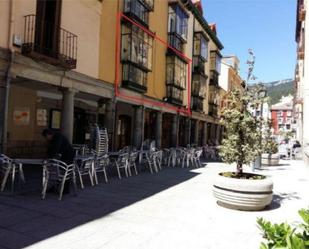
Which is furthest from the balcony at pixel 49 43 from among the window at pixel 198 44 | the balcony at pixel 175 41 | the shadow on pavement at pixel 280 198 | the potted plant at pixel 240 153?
the window at pixel 198 44

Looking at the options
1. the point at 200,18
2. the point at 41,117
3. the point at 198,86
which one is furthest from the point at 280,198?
the point at 200,18

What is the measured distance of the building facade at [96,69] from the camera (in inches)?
382

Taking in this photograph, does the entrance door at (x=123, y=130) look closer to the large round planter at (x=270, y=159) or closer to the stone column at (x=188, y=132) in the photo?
the stone column at (x=188, y=132)

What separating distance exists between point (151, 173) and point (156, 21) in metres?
9.63

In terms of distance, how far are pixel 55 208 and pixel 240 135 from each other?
4413 mm

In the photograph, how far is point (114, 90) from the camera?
1438 cm

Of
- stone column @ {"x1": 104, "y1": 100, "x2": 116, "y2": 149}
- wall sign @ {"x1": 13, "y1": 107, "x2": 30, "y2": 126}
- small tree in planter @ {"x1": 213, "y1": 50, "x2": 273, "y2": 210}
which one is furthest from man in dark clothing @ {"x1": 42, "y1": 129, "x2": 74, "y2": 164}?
stone column @ {"x1": 104, "y1": 100, "x2": 116, "y2": 149}

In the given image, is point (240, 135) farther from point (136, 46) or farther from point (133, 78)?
point (136, 46)

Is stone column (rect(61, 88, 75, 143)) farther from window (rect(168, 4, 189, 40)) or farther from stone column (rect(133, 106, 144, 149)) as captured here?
window (rect(168, 4, 189, 40))

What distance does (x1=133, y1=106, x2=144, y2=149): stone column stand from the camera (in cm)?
1694

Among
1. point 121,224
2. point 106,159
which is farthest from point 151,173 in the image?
point 121,224

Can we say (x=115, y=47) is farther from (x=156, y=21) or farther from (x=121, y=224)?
(x=121, y=224)

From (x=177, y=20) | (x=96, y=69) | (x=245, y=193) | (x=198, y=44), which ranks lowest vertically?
(x=245, y=193)

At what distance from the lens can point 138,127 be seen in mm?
17016
